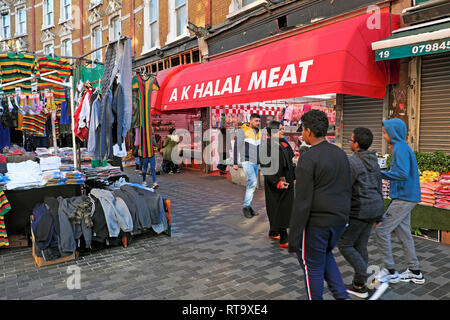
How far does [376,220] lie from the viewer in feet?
11.7

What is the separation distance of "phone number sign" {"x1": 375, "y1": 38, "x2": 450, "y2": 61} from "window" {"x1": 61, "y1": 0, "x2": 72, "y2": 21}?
22753 mm

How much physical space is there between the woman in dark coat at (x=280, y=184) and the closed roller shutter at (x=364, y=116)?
288cm

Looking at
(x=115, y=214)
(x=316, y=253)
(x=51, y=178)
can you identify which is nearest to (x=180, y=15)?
(x=51, y=178)

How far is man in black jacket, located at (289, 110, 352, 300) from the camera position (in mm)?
2697

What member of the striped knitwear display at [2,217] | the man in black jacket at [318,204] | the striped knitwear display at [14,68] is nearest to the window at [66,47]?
the striped knitwear display at [14,68]

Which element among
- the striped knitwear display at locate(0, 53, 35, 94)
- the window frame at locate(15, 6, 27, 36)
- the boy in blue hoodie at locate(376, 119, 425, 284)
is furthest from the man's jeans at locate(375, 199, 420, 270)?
the window frame at locate(15, 6, 27, 36)

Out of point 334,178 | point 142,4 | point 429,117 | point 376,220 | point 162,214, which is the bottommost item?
point 162,214

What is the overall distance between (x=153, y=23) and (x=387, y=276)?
15.5 m

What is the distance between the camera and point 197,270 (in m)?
4.29

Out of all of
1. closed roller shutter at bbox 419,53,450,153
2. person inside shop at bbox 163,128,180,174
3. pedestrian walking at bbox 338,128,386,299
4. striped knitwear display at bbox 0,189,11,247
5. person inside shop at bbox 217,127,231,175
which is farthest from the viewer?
person inside shop at bbox 163,128,180,174

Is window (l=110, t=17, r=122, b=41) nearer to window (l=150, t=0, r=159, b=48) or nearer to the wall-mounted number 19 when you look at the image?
window (l=150, t=0, r=159, b=48)

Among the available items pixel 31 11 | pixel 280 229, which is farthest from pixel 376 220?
pixel 31 11
